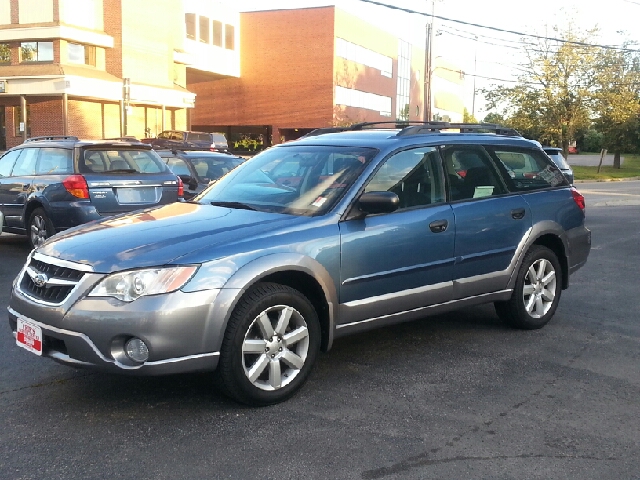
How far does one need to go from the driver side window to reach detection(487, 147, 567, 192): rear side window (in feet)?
2.68

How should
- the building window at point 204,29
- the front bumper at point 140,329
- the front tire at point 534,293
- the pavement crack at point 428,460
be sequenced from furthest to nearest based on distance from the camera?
the building window at point 204,29 → the front tire at point 534,293 → the front bumper at point 140,329 → the pavement crack at point 428,460

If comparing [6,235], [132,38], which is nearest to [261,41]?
[132,38]

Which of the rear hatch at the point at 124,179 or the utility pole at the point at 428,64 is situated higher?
the utility pole at the point at 428,64

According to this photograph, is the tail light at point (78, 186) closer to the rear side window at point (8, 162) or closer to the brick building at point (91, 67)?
the rear side window at point (8, 162)

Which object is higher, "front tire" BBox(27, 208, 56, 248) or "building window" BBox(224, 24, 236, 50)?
"building window" BBox(224, 24, 236, 50)

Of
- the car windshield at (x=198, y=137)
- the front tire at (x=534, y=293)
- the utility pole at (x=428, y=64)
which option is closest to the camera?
the front tire at (x=534, y=293)

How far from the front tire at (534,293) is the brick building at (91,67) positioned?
30571mm

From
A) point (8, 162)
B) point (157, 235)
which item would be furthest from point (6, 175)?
point (157, 235)

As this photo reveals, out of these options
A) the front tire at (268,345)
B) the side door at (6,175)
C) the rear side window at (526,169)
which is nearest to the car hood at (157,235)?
the front tire at (268,345)

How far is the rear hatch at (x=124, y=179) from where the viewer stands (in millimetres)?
10148

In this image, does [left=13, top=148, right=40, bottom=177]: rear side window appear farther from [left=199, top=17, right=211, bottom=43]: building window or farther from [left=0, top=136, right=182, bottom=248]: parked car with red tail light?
[left=199, top=17, right=211, bottom=43]: building window

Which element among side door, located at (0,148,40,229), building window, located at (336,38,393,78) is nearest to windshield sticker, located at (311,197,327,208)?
side door, located at (0,148,40,229)

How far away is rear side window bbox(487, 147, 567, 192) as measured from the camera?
650 centimetres

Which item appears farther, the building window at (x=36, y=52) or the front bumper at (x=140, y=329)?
the building window at (x=36, y=52)
